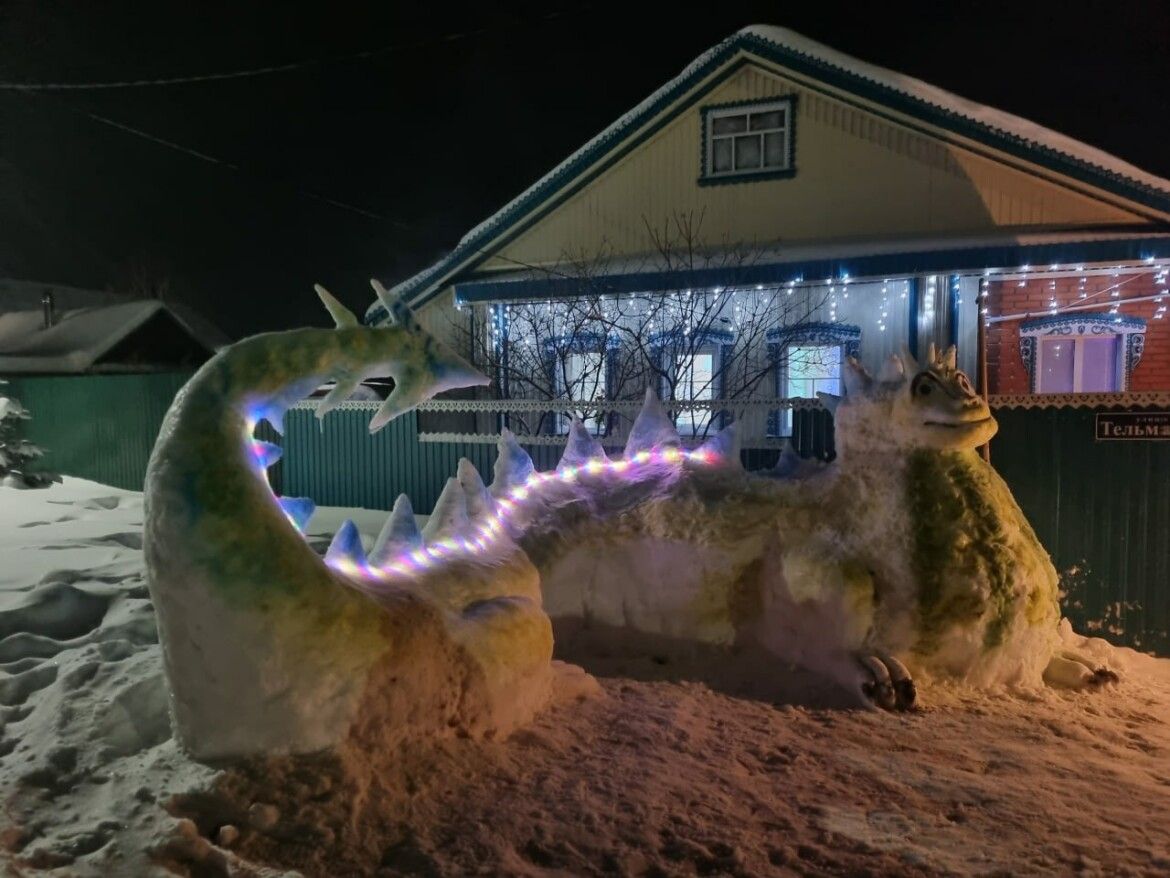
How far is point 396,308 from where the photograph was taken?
12.1 feet

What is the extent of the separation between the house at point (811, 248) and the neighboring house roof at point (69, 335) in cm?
1182

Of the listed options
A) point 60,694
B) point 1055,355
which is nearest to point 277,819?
point 60,694

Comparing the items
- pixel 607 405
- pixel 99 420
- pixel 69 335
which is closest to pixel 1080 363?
pixel 607 405

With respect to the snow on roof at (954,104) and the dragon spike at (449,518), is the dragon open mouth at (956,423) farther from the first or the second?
the snow on roof at (954,104)

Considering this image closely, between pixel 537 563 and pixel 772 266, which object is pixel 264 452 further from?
pixel 772 266

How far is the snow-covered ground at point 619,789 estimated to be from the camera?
2.80 meters

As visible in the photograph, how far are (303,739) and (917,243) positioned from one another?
11.3 m

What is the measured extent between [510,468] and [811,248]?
8699mm

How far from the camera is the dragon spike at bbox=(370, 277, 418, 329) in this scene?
3666 mm

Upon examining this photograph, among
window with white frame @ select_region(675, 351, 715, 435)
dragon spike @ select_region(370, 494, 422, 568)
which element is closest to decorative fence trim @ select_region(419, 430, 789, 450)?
window with white frame @ select_region(675, 351, 715, 435)

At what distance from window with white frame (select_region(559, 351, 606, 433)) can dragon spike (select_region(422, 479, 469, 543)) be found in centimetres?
554

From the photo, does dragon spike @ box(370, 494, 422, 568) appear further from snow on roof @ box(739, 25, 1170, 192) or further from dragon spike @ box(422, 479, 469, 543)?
snow on roof @ box(739, 25, 1170, 192)

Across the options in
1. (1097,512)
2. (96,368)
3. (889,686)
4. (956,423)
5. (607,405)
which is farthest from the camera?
(96,368)

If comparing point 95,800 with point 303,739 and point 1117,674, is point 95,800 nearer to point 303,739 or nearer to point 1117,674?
point 303,739
